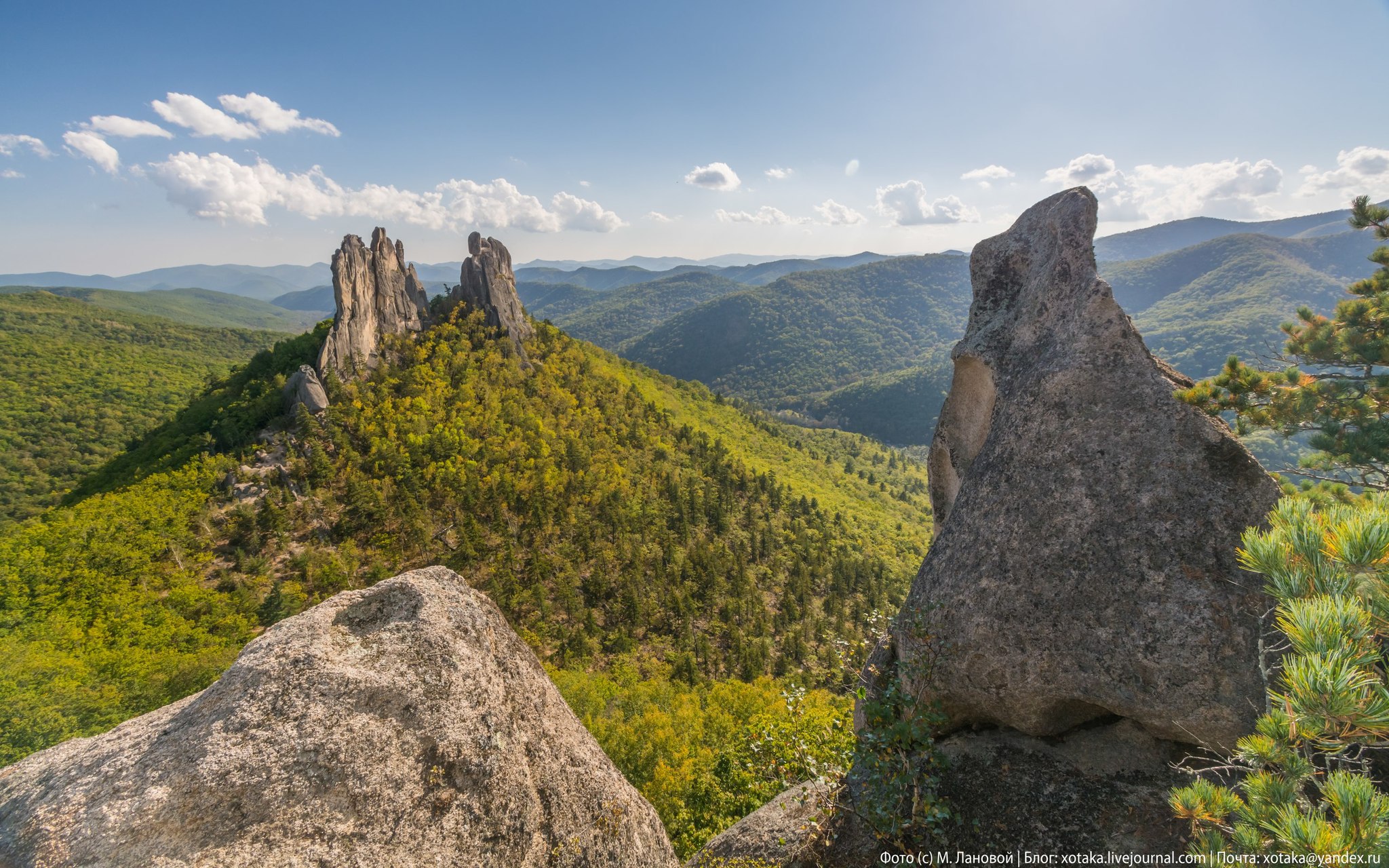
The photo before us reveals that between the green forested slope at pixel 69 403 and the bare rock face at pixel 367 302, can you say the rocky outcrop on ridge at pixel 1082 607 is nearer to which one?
the bare rock face at pixel 367 302

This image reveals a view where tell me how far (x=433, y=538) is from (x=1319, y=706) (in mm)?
63130

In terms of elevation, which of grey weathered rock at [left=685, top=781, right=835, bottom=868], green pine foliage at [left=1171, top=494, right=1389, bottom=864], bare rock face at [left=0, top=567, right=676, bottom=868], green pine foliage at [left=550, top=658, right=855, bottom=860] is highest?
green pine foliage at [left=1171, top=494, right=1389, bottom=864]

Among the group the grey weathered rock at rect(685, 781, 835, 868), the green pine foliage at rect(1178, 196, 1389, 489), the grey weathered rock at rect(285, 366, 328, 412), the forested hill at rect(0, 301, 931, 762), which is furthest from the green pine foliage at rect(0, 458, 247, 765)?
the green pine foliage at rect(1178, 196, 1389, 489)

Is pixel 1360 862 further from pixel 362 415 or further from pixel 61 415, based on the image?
pixel 61 415

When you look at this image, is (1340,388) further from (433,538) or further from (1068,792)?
(433,538)

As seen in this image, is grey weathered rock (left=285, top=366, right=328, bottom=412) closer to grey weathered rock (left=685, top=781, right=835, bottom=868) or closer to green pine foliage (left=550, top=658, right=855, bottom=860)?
green pine foliage (left=550, top=658, right=855, bottom=860)

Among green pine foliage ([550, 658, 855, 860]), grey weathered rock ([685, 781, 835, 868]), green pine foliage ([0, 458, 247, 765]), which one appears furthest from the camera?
green pine foliage ([0, 458, 247, 765])

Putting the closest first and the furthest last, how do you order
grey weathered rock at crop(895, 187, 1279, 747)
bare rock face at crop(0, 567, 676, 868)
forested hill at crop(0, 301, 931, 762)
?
bare rock face at crop(0, 567, 676, 868) < grey weathered rock at crop(895, 187, 1279, 747) < forested hill at crop(0, 301, 931, 762)

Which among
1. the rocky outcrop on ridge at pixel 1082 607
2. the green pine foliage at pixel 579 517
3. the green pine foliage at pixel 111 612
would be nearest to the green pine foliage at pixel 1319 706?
the rocky outcrop on ridge at pixel 1082 607

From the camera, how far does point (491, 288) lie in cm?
8262

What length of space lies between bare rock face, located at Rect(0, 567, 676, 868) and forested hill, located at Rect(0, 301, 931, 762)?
3245cm

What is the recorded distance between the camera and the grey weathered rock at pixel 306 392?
57.2m

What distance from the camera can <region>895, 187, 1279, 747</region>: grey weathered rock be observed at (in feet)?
24.8

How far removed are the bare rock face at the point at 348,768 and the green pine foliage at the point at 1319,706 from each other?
8176 mm
